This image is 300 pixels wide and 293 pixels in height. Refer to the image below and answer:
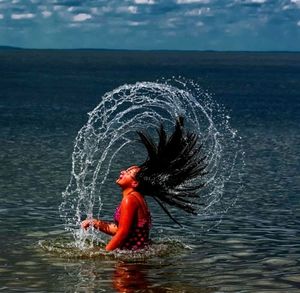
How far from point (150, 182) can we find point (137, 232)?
3.08 feet

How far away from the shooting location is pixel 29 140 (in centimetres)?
4600

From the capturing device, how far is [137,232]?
16.1m

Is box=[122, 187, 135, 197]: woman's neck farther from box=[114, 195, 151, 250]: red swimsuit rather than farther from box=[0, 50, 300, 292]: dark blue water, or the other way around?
box=[0, 50, 300, 292]: dark blue water

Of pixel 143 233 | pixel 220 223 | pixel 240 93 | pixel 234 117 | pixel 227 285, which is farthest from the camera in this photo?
pixel 240 93

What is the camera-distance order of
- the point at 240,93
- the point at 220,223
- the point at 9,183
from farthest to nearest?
the point at 240,93, the point at 9,183, the point at 220,223

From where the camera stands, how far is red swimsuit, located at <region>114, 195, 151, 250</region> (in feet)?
52.1

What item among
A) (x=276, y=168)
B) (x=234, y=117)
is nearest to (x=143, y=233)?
(x=276, y=168)

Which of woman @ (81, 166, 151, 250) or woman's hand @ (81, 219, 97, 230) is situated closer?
woman @ (81, 166, 151, 250)

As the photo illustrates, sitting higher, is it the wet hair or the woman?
the wet hair

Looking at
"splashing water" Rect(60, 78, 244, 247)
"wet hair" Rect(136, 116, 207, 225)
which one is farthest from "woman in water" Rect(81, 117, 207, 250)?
"splashing water" Rect(60, 78, 244, 247)

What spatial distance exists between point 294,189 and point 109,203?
687cm

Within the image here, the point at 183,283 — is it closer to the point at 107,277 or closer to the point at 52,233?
the point at 107,277

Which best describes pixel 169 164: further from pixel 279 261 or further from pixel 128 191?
pixel 279 261

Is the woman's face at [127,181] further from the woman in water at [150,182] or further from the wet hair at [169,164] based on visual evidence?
the wet hair at [169,164]
